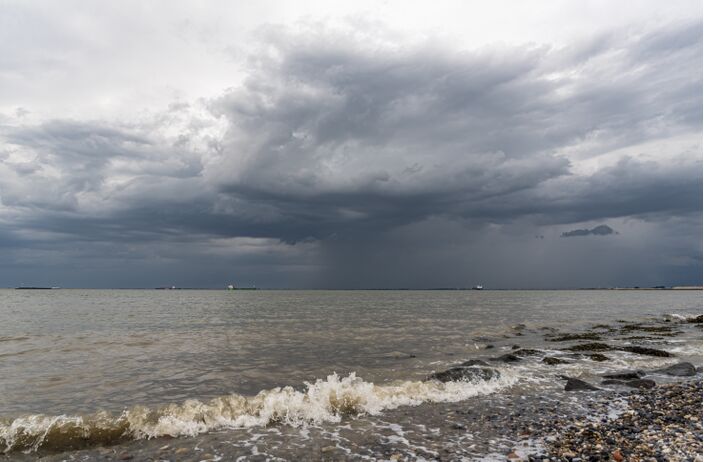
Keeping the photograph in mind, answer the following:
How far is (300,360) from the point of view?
22.4m

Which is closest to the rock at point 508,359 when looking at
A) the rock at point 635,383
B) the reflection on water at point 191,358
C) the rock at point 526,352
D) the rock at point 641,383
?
the rock at point 526,352

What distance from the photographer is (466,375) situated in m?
17.2

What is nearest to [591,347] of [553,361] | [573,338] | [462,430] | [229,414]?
[573,338]

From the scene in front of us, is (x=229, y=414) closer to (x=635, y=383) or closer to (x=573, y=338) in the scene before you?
(x=635, y=383)

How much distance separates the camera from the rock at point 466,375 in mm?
17047

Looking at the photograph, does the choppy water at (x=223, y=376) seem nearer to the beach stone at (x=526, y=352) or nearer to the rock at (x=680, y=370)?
the beach stone at (x=526, y=352)

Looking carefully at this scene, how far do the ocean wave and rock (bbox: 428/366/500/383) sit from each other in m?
0.55

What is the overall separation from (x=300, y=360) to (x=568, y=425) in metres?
14.5

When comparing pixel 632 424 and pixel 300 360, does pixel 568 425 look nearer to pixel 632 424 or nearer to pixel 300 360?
pixel 632 424

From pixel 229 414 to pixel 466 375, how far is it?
32.8 ft

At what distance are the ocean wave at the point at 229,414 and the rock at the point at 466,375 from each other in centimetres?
55

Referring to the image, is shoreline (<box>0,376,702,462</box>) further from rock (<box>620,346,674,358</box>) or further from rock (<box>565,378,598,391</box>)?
rock (<box>620,346,674,358</box>)

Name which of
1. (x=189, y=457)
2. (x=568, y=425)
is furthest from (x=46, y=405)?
(x=568, y=425)

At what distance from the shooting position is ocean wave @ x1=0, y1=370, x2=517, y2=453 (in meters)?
11.2
